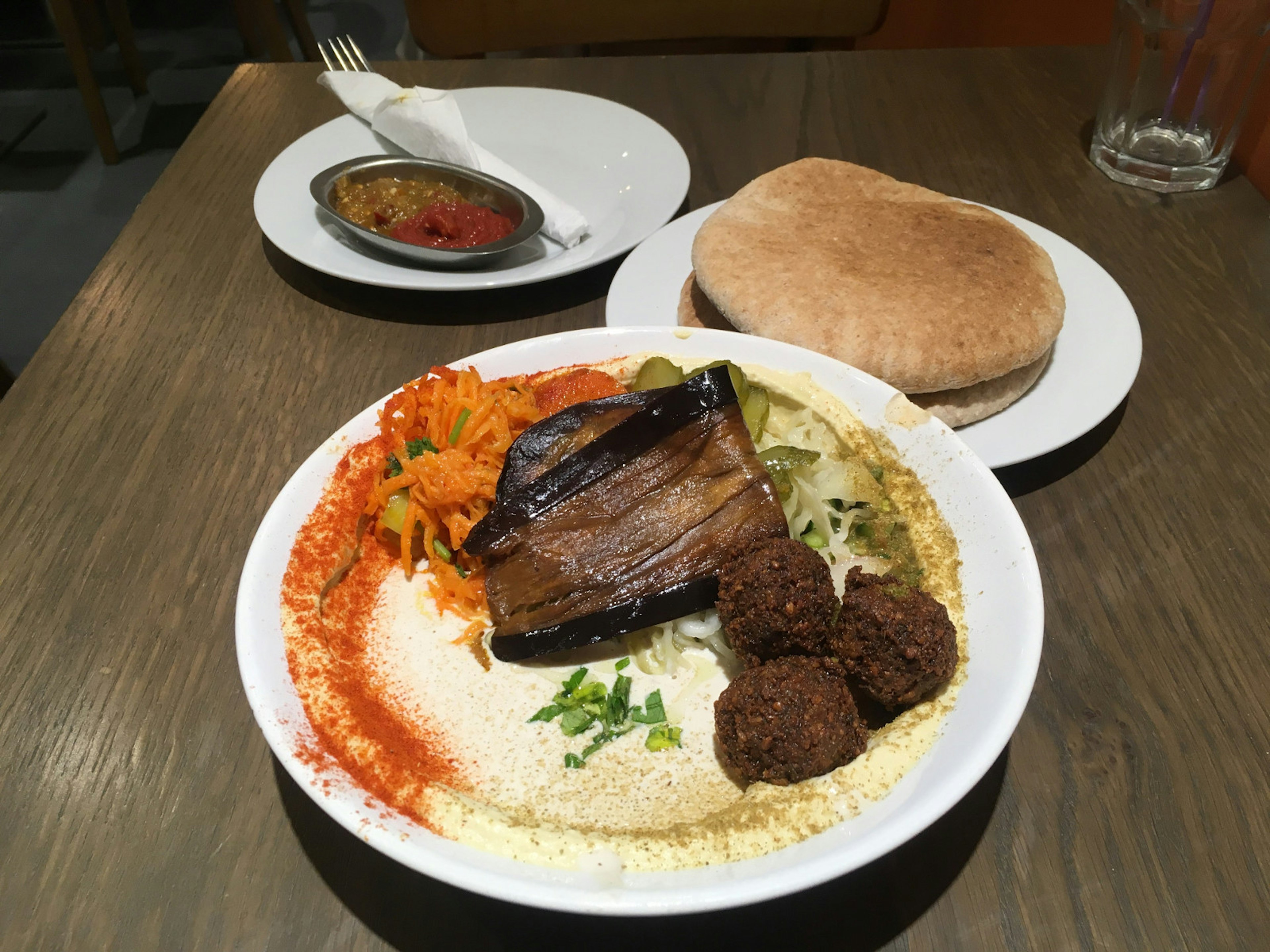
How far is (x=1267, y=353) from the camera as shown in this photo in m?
2.07

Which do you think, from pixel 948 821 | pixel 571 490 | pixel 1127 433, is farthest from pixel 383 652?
pixel 1127 433

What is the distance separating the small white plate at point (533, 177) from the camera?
226cm

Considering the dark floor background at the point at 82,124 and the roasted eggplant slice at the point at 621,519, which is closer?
the roasted eggplant slice at the point at 621,519

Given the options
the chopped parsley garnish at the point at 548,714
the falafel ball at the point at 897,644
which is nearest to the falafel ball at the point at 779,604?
the falafel ball at the point at 897,644

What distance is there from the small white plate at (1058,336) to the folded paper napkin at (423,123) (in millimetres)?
471

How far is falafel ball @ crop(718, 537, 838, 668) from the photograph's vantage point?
1.21m

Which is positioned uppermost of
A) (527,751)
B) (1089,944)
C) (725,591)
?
(725,591)

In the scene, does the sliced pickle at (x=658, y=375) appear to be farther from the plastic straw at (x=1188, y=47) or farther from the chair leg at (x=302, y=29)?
the chair leg at (x=302, y=29)

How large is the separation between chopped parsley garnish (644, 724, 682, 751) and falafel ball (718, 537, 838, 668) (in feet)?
0.51

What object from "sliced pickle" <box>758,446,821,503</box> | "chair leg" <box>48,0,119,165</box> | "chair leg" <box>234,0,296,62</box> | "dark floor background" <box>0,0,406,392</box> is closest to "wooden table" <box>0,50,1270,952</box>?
"sliced pickle" <box>758,446,821,503</box>

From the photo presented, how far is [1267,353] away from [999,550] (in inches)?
54.2

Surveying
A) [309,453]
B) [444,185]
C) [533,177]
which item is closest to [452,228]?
[444,185]

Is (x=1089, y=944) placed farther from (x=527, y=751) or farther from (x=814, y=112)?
(x=814, y=112)

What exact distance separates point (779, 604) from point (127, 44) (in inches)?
267
